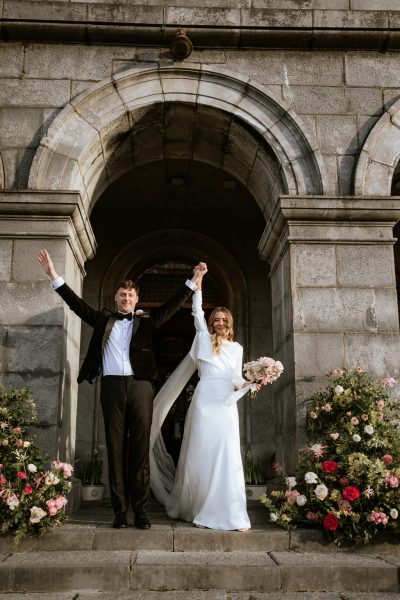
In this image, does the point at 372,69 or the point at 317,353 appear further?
the point at 372,69

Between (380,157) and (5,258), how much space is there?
3.67 meters

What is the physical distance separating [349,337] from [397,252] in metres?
4.93

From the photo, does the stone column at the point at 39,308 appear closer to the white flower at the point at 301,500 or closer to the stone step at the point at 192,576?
the stone step at the point at 192,576

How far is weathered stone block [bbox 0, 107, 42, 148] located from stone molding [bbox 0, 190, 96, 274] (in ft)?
1.98

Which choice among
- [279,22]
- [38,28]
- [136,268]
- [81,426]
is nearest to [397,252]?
[136,268]

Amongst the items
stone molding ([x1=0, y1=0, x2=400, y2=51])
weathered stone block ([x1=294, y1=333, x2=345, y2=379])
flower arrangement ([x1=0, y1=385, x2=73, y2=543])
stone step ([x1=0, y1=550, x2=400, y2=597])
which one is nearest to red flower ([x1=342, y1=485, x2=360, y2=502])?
stone step ([x1=0, y1=550, x2=400, y2=597])

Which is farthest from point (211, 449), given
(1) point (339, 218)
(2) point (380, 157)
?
(2) point (380, 157)

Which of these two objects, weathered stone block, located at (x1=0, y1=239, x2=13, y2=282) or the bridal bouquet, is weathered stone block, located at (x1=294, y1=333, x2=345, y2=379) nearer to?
the bridal bouquet

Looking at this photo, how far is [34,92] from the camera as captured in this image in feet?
19.3

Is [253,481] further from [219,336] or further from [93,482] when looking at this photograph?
[219,336]

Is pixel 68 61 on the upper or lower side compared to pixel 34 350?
upper

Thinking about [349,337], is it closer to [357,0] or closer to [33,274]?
[33,274]

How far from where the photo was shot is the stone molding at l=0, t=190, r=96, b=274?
543cm

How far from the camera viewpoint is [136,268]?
918 centimetres
